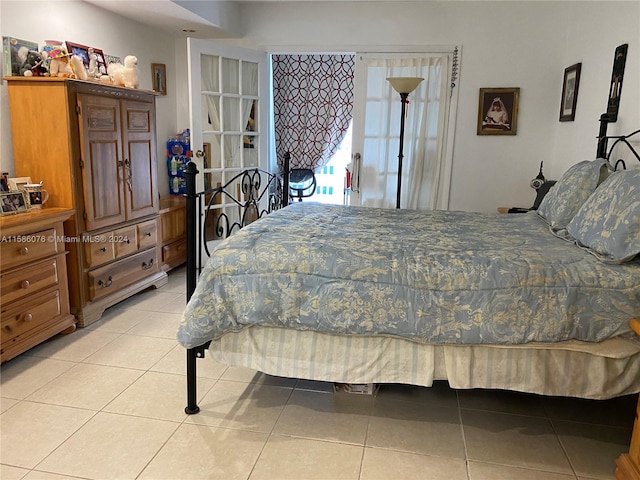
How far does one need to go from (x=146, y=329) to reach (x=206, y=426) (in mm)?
1212

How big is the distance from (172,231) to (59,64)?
171 cm

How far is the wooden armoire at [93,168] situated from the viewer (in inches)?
112

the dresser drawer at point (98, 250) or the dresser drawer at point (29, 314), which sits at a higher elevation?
the dresser drawer at point (98, 250)

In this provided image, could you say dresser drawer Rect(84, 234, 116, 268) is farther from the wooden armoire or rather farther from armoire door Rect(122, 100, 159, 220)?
armoire door Rect(122, 100, 159, 220)

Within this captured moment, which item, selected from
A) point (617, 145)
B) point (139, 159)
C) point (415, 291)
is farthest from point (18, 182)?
point (617, 145)

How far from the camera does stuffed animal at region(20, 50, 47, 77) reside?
9.35ft

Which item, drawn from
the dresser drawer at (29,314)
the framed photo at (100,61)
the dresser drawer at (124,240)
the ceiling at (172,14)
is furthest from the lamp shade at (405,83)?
the dresser drawer at (29,314)

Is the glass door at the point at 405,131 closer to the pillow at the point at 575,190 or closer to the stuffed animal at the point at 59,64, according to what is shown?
the pillow at the point at 575,190

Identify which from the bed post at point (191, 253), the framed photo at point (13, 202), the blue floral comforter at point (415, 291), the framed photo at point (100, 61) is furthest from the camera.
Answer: the framed photo at point (100, 61)

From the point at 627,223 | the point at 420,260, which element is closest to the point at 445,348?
the point at 420,260

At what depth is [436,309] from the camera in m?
1.81

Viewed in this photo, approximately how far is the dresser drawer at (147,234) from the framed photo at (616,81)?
129 inches

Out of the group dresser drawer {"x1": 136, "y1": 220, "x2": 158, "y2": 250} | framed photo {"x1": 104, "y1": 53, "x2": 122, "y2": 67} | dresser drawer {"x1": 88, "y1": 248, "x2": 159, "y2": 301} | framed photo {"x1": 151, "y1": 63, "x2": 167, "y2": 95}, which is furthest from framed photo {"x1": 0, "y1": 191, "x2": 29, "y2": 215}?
framed photo {"x1": 151, "y1": 63, "x2": 167, "y2": 95}

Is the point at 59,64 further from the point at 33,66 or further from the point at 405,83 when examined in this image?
the point at 405,83
